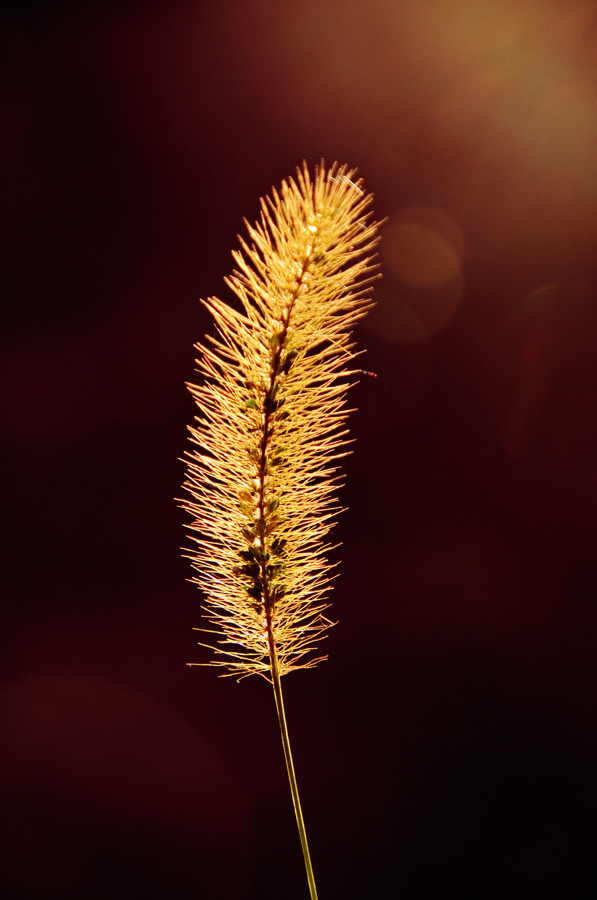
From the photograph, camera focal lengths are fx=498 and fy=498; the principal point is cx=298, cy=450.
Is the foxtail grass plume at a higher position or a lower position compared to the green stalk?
higher

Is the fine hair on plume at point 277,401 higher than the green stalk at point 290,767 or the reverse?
higher

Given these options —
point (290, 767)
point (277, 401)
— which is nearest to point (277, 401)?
point (277, 401)

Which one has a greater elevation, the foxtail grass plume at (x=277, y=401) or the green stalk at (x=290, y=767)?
the foxtail grass plume at (x=277, y=401)

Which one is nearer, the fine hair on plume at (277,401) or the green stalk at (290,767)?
the green stalk at (290,767)

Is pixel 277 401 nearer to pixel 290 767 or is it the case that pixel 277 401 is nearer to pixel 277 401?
pixel 277 401

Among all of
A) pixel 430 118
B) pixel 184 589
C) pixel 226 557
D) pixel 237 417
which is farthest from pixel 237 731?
pixel 430 118

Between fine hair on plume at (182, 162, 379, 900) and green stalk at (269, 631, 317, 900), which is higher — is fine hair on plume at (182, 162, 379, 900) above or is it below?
above

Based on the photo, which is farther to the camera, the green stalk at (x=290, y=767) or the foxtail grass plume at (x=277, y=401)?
the foxtail grass plume at (x=277, y=401)

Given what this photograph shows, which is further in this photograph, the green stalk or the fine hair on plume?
the fine hair on plume

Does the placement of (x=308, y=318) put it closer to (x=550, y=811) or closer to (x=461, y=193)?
(x=461, y=193)

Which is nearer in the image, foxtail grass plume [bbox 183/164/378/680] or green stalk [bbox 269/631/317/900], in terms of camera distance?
green stalk [bbox 269/631/317/900]

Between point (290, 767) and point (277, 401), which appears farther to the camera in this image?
point (277, 401)
